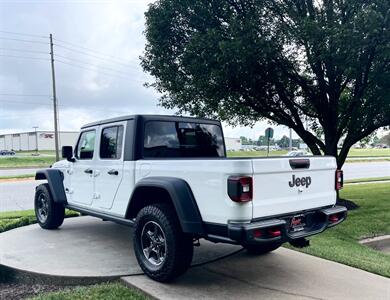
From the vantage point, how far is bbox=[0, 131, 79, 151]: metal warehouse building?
56.3 meters

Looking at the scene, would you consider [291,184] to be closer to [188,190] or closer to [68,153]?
[188,190]

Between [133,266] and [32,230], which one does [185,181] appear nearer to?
[133,266]

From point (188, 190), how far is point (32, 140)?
66974 mm

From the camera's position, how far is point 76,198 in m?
6.61

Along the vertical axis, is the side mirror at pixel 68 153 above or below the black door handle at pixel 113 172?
above

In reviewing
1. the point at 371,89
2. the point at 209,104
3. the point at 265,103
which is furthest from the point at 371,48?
the point at 209,104

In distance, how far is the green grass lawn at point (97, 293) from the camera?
13.9 ft

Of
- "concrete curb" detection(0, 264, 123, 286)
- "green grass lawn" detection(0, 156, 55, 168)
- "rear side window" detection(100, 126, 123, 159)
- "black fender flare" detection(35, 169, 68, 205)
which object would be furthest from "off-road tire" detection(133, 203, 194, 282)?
"green grass lawn" detection(0, 156, 55, 168)

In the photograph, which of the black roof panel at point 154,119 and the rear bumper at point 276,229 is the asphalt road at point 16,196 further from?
the rear bumper at point 276,229

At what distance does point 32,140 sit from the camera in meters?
65.9

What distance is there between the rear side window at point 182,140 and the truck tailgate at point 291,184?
5.94ft

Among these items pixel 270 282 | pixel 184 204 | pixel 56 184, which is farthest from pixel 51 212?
pixel 270 282

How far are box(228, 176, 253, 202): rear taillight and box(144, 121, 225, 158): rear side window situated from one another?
1.77 m

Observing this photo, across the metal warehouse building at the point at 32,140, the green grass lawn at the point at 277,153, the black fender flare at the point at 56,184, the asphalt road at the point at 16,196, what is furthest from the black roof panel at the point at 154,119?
the metal warehouse building at the point at 32,140
